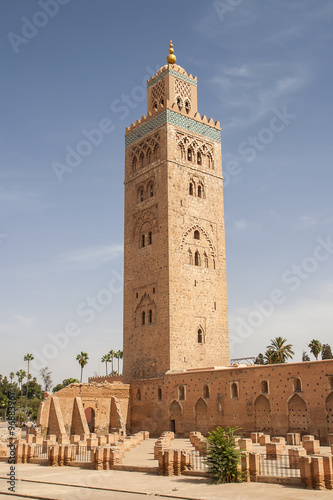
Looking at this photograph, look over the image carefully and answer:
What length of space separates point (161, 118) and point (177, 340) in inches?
534

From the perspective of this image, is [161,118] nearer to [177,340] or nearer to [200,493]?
[177,340]

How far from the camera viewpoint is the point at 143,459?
56.9 ft

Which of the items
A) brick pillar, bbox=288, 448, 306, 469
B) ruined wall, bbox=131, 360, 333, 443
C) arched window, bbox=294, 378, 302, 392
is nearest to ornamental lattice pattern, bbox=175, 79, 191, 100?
ruined wall, bbox=131, 360, 333, 443

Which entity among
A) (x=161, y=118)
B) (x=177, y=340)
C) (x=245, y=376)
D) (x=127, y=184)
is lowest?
(x=245, y=376)

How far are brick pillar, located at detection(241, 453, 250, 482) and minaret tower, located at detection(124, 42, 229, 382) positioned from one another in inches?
576

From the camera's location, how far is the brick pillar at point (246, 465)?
40.2 feet

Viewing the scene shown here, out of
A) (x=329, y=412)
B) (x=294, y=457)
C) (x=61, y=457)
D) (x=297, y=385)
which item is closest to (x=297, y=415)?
(x=297, y=385)

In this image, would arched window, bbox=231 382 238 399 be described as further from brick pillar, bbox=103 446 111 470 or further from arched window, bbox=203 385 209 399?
brick pillar, bbox=103 446 111 470

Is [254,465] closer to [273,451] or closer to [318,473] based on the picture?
[318,473]

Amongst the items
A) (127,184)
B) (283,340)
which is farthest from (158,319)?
(283,340)

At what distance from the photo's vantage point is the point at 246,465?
1232 centimetres

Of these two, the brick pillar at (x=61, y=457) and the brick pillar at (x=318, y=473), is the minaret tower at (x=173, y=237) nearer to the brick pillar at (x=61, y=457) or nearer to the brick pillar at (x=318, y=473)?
the brick pillar at (x=61, y=457)

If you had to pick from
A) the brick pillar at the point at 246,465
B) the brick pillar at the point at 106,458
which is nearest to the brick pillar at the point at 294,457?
the brick pillar at the point at 246,465

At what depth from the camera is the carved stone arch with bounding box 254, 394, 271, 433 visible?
21625 mm
